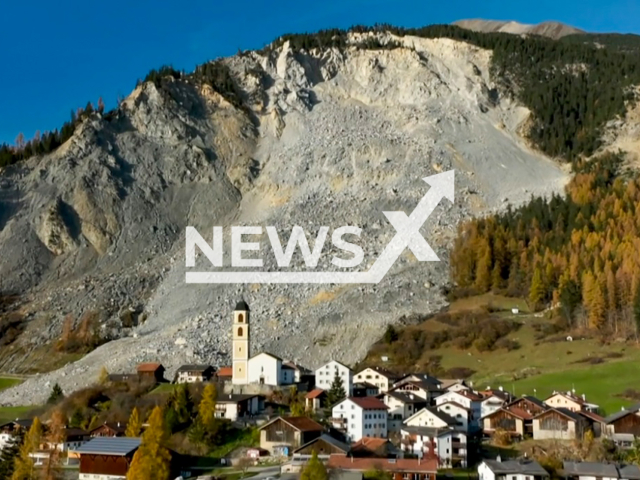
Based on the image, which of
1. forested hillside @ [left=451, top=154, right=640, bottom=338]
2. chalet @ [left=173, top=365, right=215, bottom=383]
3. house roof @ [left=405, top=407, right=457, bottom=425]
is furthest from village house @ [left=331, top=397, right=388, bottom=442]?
forested hillside @ [left=451, top=154, right=640, bottom=338]

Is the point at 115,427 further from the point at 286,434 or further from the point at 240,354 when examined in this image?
the point at 240,354

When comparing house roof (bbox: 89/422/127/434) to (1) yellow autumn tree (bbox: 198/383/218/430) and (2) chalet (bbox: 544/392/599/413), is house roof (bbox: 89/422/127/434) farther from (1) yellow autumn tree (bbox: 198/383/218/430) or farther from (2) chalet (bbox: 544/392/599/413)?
(2) chalet (bbox: 544/392/599/413)

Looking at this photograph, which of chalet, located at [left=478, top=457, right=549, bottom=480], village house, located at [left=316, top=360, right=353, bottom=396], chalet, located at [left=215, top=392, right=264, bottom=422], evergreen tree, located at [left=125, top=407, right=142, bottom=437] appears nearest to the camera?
chalet, located at [left=478, top=457, right=549, bottom=480]

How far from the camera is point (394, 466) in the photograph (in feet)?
138

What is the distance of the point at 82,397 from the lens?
62.9m

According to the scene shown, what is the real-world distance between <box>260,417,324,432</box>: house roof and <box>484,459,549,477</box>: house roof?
32.5ft

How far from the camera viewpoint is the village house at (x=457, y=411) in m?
51.5

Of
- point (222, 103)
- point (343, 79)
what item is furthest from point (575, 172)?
point (222, 103)

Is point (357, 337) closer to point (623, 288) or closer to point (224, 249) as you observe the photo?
point (623, 288)

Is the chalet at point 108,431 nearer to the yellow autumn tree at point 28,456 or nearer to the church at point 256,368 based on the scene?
the yellow autumn tree at point 28,456

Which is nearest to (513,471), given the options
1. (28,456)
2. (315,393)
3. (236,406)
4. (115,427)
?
(236,406)

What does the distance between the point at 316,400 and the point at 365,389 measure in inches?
256

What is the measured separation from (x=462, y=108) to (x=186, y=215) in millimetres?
45033

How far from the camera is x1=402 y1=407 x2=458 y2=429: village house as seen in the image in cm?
4928
